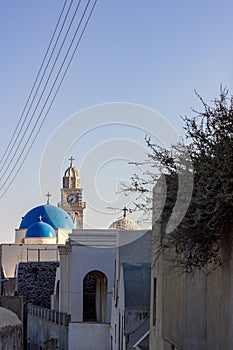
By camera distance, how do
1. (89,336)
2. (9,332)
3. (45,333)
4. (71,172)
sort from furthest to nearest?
(71,172)
(45,333)
(89,336)
(9,332)

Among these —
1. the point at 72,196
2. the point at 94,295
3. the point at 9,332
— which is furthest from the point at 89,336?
the point at 72,196

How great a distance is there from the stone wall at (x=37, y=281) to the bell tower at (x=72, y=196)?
1901 cm

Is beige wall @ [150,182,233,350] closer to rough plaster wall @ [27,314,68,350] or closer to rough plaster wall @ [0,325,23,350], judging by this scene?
rough plaster wall @ [0,325,23,350]

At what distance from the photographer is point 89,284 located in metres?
34.8

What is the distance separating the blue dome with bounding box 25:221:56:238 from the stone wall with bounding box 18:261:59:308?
329 inches

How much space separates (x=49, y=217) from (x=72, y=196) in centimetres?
833

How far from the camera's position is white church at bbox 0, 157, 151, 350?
2105cm

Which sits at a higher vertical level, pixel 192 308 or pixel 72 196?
pixel 72 196

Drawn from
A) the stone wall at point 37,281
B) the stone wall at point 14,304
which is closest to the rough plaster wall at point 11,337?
the stone wall at point 14,304

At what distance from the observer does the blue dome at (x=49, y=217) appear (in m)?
50.9

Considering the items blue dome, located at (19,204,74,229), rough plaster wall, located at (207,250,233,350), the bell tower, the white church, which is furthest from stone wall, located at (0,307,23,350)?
the bell tower

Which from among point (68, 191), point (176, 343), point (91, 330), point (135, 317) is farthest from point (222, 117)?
point (68, 191)

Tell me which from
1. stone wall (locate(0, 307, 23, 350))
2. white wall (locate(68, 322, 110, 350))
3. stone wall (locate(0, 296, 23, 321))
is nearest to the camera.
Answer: stone wall (locate(0, 307, 23, 350))

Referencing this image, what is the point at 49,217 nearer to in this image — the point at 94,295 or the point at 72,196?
the point at 72,196
